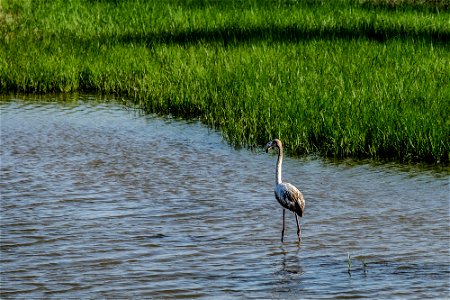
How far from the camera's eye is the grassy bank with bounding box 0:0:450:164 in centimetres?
1227

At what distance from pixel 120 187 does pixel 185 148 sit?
2.32 meters

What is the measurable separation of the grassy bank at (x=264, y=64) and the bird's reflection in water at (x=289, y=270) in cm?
398

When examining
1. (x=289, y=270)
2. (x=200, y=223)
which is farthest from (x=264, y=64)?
(x=289, y=270)

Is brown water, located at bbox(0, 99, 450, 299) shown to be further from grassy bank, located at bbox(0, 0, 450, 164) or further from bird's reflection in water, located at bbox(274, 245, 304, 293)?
→ grassy bank, located at bbox(0, 0, 450, 164)

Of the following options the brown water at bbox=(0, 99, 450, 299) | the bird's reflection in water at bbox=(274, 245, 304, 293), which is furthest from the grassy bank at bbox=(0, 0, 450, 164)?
the bird's reflection in water at bbox=(274, 245, 304, 293)

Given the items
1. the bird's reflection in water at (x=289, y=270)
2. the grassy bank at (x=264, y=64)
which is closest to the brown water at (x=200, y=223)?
the bird's reflection in water at (x=289, y=270)

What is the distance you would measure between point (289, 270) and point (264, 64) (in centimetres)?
873

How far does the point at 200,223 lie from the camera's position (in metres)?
8.96

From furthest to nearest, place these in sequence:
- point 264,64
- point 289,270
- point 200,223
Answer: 1. point 264,64
2. point 200,223
3. point 289,270

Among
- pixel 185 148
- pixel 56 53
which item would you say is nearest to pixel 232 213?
pixel 185 148

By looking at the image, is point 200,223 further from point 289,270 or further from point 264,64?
point 264,64

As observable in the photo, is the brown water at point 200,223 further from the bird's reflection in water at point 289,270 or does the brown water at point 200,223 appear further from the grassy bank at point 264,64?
the grassy bank at point 264,64

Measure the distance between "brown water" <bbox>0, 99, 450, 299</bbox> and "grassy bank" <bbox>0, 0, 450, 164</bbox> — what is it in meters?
0.58

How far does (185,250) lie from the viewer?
26.4 feet
